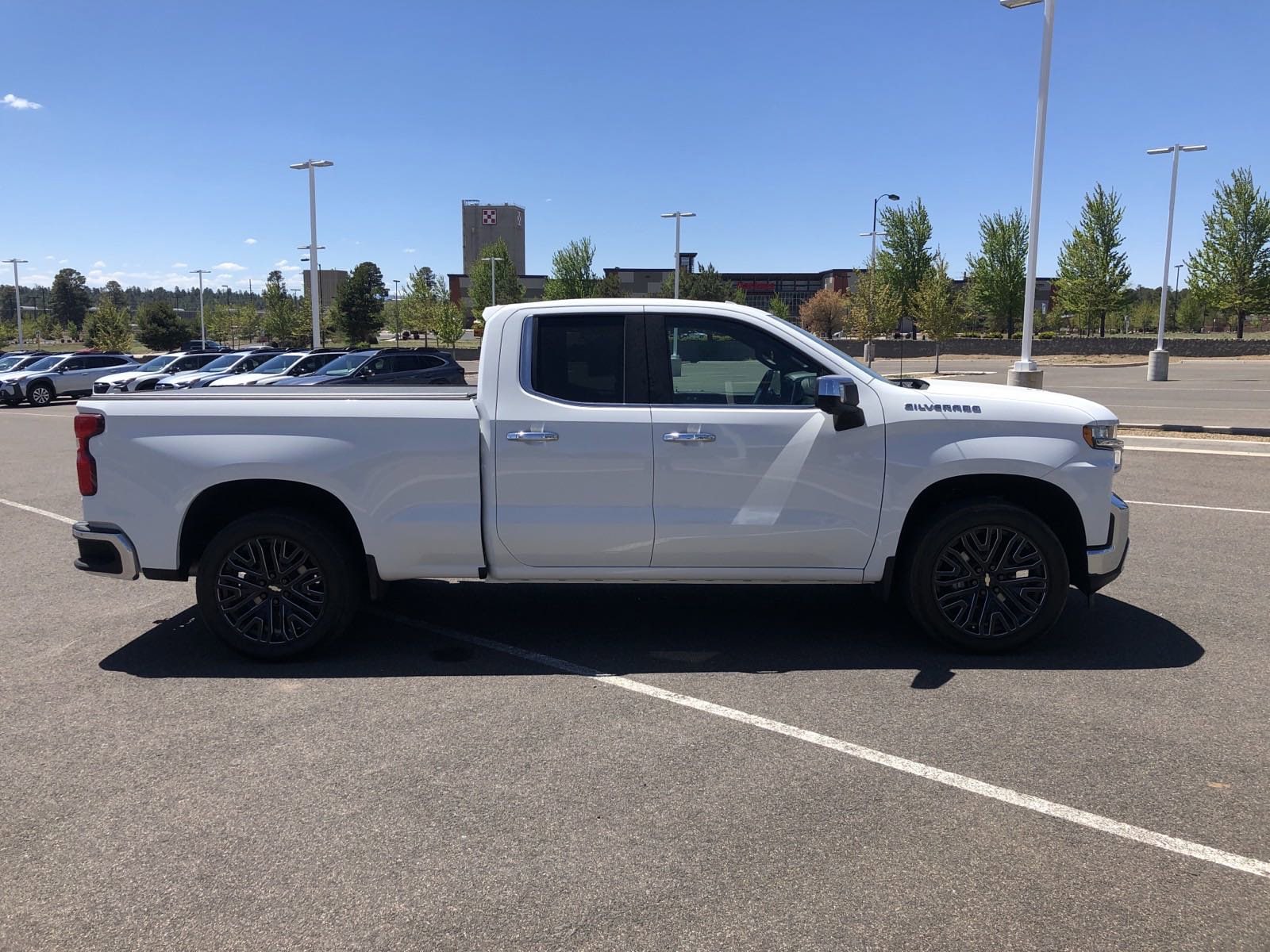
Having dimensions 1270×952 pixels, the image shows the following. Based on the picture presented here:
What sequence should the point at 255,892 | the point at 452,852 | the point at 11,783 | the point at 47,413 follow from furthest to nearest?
the point at 47,413 < the point at 11,783 < the point at 452,852 < the point at 255,892

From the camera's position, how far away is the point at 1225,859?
3.32 m

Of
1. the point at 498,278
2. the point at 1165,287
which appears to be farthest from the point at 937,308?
the point at 498,278

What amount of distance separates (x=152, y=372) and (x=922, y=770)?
3196cm

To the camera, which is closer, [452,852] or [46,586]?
[452,852]

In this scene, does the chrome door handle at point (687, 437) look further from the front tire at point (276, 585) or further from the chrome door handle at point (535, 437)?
the front tire at point (276, 585)

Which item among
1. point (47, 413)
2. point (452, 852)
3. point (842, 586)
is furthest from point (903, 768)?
point (47, 413)

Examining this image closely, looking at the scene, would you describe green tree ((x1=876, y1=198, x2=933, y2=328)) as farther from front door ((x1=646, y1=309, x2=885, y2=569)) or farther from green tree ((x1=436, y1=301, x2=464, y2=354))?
front door ((x1=646, y1=309, x2=885, y2=569))

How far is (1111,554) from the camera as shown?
5.33 m

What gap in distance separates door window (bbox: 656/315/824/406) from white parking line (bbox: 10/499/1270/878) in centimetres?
152

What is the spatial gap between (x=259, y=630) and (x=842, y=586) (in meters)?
3.89

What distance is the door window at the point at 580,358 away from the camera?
5.34 m

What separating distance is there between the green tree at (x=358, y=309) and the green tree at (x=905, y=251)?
39722 millimetres

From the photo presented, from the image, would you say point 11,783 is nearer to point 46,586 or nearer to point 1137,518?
point 46,586

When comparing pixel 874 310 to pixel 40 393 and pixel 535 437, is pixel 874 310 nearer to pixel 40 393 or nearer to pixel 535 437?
pixel 40 393
